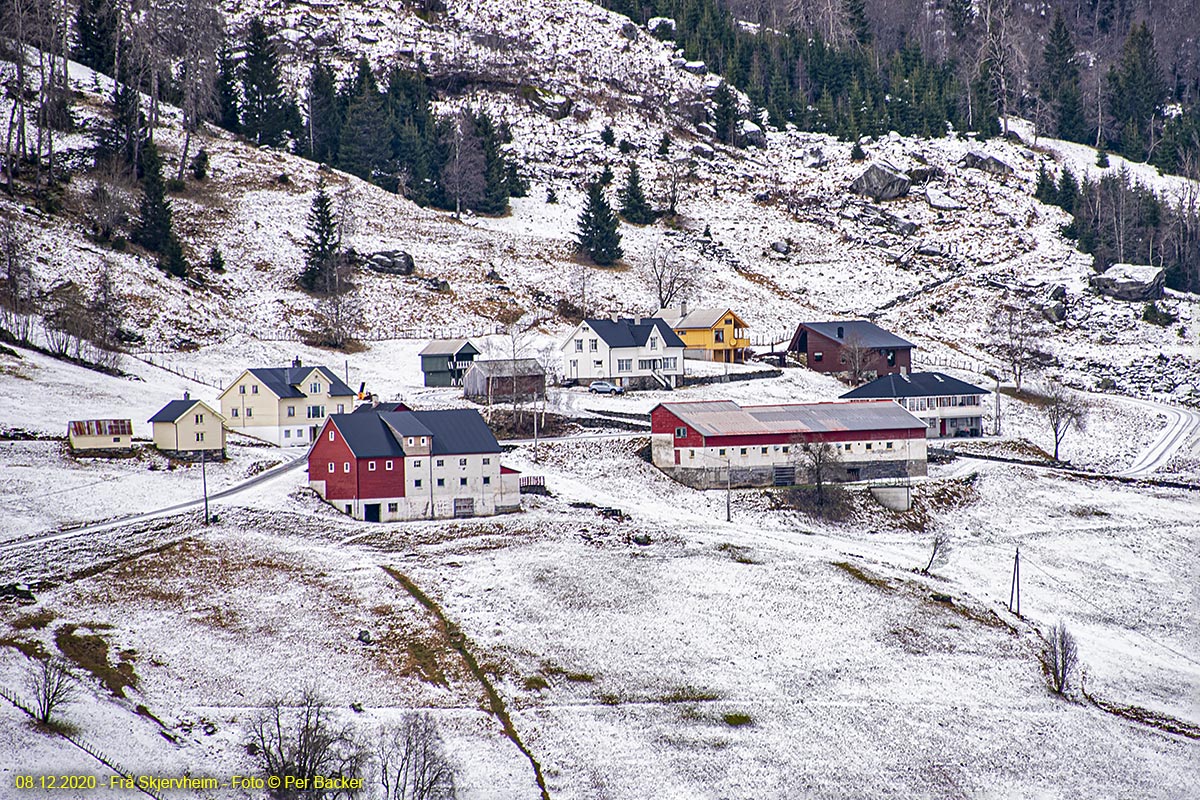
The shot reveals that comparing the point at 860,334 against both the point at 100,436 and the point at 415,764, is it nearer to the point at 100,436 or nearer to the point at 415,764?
the point at 100,436

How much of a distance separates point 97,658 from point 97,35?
125294mm

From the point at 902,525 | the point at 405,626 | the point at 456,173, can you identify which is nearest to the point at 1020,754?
the point at 405,626

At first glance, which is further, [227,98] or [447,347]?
[227,98]

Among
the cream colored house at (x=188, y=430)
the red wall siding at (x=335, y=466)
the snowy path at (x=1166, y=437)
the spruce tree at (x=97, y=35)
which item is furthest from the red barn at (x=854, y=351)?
the spruce tree at (x=97, y=35)

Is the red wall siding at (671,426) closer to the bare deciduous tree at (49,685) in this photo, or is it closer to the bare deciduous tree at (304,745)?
the bare deciduous tree at (304,745)

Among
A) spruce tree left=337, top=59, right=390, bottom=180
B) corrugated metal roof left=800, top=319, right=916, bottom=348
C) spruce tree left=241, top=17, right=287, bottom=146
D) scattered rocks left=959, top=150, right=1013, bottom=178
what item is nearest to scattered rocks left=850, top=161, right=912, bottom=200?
scattered rocks left=959, top=150, right=1013, bottom=178

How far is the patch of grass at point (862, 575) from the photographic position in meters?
65.6

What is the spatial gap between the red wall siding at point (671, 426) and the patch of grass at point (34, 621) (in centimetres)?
4324

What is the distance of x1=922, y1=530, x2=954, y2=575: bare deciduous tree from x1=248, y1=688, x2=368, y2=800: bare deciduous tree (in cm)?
3762

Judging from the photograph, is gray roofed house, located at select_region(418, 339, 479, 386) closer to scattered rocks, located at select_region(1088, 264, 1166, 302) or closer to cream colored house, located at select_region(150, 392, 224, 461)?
cream colored house, located at select_region(150, 392, 224, 461)

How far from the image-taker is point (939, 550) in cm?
7375

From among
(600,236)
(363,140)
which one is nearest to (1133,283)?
(600,236)

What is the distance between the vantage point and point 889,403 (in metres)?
92.2

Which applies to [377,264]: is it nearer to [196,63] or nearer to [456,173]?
[456,173]
